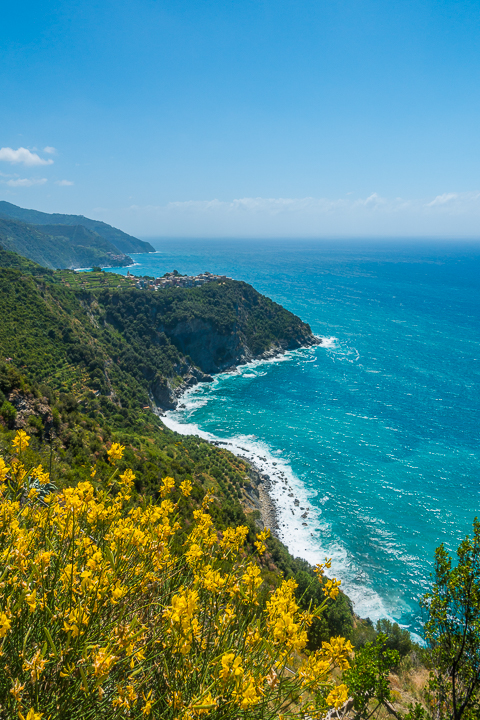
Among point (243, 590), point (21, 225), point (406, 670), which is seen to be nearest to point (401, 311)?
point (406, 670)

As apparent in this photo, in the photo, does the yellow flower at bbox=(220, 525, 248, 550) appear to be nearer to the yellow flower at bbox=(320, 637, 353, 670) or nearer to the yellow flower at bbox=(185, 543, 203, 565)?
the yellow flower at bbox=(185, 543, 203, 565)

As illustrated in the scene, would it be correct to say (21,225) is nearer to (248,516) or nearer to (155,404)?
(155,404)

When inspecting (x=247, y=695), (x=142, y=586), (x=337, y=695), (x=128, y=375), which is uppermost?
(x=247, y=695)

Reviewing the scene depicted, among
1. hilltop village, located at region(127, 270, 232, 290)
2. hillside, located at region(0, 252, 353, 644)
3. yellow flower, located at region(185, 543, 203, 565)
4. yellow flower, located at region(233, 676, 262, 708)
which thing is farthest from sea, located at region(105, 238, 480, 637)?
hilltop village, located at region(127, 270, 232, 290)

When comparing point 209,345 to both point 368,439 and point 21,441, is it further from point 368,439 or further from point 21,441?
point 21,441

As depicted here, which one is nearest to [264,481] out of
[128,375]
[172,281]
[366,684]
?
[128,375]

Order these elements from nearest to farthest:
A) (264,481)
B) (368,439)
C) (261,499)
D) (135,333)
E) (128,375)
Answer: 1. (261,499)
2. (264,481)
3. (368,439)
4. (128,375)
5. (135,333)
